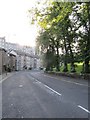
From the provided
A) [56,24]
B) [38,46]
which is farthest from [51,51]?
[56,24]

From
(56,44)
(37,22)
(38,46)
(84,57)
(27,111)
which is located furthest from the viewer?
(38,46)

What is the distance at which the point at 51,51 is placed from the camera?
78.1 m

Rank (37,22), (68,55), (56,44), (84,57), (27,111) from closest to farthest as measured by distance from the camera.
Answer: (27,111) → (37,22) → (84,57) → (68,55) → (56,44)

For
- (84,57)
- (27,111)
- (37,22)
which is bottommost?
(27,111)

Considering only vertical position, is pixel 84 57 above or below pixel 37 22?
below

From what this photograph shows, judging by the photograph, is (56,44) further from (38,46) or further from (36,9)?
(36,9)

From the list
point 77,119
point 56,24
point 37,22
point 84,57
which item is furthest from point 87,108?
point 84,57

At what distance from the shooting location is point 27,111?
12.1 meters

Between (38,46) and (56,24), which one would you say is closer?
(56,24)

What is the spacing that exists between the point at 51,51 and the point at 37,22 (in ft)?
148

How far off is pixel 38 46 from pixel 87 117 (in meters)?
67.8

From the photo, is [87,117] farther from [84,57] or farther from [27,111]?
[84,57]

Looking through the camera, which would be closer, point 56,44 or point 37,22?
point 37,22

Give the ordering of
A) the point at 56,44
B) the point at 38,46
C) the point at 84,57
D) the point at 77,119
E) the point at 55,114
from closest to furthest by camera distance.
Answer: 1. the point at 77,119
2. the point at 55,114
3. the point at 84,57
4. the point at 56,44
5. the point at 38,46
